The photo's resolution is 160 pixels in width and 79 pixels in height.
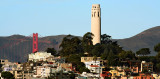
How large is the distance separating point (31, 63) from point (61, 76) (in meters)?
19.9

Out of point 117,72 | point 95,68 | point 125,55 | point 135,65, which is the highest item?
point 125,55

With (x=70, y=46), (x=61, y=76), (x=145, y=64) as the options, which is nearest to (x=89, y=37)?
(x=70, y=46)

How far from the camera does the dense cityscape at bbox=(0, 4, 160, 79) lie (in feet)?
302

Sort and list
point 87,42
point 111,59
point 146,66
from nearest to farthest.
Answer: point 111,59 < point 146,66 < point 87,42

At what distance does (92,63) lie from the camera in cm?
9781

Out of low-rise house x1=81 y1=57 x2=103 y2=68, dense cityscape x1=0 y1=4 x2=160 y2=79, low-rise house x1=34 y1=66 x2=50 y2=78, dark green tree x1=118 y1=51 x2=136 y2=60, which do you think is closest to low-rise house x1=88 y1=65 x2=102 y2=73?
dense cityscape x1=0 y1=4 x2=160 y2=79

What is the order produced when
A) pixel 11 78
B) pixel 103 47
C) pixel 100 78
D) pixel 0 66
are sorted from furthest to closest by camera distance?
pixel 0 66, pixel 103 47, pixel 11 78, pixel 100 78

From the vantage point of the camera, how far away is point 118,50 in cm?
10419

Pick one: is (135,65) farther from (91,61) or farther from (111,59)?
(91,61)

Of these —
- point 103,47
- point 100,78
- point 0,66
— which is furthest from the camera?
point 0,66

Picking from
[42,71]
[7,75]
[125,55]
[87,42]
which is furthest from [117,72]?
[7,75]

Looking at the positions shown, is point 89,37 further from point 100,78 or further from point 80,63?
point 100,78

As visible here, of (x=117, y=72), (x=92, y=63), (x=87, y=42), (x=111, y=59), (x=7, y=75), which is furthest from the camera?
(x=87, y=42)

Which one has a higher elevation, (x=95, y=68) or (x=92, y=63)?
(x=92, y=63)
